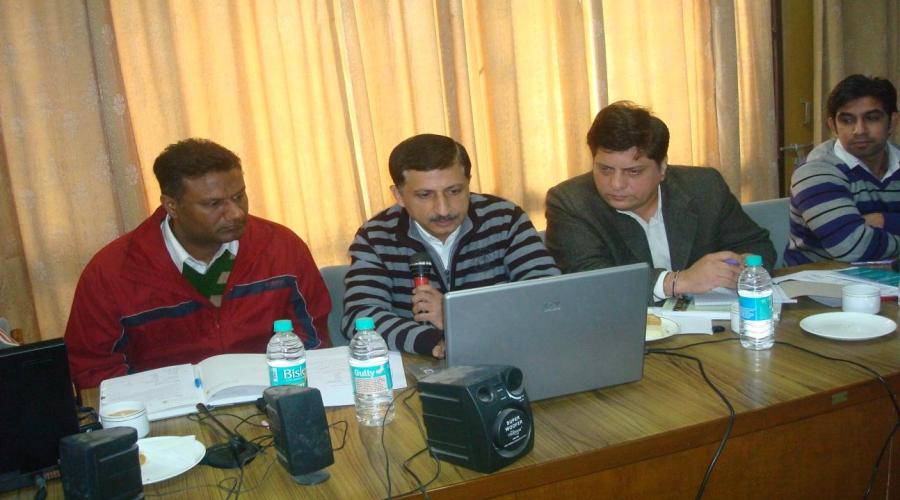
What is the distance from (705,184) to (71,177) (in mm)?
2145

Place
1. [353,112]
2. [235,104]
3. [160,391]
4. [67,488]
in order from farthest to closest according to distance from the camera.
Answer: [353,112] → [235,104] → [160,391] → [67,488]

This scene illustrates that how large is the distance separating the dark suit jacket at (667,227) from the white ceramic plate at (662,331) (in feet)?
1.54

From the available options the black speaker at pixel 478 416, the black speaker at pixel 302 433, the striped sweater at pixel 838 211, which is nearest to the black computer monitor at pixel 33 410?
the black speaker at pixel 302 433

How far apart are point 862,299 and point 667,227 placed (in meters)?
0.66

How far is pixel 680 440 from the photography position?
1.36m

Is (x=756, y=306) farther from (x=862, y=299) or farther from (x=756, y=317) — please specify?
(x=862, y=299)

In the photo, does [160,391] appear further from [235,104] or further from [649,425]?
[235,104]

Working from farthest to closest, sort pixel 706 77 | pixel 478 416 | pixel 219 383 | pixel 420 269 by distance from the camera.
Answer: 1. pixel 706 77
2. pixel 420 269
3. pixel 219 383
4. pixel 478 416

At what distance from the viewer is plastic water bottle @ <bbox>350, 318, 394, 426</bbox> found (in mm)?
1479

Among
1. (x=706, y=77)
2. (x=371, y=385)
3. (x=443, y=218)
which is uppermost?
(x=706, y=77)

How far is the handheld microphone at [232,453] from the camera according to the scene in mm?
1336

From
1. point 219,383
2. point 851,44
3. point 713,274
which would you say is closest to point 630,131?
point 713,274

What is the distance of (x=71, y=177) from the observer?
107 inches

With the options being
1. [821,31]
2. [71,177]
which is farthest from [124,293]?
[821,31]
